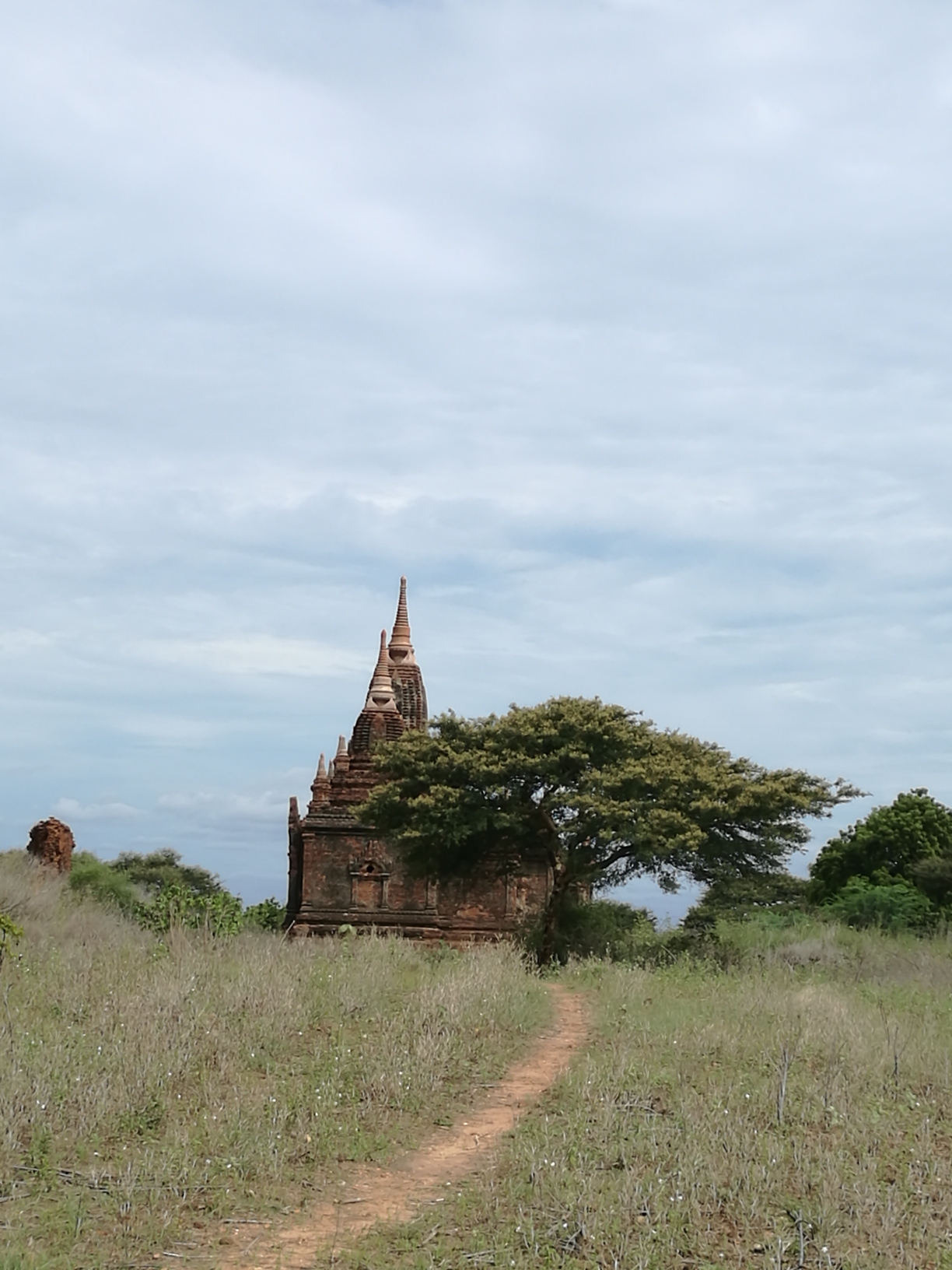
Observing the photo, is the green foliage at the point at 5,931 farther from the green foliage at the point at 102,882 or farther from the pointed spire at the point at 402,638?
the pointed spire at the point at 402,638

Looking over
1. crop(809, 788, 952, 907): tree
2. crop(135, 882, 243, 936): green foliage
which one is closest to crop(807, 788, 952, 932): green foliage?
crop(809, 788, 952, 907): tree

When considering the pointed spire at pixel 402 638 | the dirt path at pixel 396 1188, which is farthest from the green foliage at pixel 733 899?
the pointed spire at pixel 402 638

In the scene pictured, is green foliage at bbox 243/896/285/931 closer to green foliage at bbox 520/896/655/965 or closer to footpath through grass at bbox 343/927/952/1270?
green foliage at bbox 520/896/655/965

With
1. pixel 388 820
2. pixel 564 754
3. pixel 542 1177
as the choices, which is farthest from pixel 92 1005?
pixel 388 820

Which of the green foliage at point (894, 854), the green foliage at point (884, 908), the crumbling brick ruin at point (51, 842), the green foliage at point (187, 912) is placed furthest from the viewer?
the green foliage at point (894, 854)

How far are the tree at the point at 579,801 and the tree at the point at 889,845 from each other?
53.9ft

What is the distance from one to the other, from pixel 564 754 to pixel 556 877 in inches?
76.6

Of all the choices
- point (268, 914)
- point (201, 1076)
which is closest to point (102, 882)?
point (268, 914)

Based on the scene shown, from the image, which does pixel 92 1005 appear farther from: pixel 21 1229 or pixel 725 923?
pixel 725 923

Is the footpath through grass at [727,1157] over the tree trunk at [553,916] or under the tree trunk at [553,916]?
under

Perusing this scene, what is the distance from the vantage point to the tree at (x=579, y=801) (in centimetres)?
1833

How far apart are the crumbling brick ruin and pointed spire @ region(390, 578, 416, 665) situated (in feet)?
36.1

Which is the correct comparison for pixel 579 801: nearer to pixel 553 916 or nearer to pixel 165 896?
pixel 553 916

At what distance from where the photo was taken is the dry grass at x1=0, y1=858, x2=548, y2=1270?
611cm
